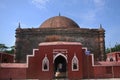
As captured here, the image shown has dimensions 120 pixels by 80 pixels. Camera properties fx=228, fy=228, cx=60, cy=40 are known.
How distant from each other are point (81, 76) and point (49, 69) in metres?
3.57

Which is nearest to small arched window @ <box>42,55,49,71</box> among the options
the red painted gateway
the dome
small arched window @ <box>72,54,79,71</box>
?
the red painted gateway

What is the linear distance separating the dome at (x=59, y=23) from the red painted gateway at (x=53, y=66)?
796 cm

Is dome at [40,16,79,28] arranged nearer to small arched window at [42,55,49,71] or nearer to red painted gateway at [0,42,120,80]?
red painted gateway at [0,42,120,80]

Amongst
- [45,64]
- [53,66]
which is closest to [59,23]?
[45,64]

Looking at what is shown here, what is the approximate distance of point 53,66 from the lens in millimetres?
25078

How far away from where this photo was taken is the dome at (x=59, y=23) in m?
33.1

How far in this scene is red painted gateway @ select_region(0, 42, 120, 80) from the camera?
24.9 meters

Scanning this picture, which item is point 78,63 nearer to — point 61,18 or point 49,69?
point 49,69

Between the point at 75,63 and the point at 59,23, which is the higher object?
the point at 59,23

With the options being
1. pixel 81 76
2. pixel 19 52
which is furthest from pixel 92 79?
pixel 19 52

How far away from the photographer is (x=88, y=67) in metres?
25.3

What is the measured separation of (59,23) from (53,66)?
9.96 meters

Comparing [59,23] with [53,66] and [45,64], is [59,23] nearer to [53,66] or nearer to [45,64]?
[45,64]

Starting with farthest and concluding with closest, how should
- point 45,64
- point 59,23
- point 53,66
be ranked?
1. point 59,23
2. point 45,64
3. point 53,66
